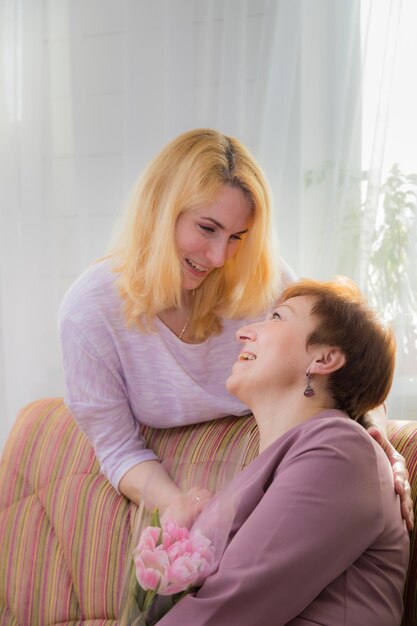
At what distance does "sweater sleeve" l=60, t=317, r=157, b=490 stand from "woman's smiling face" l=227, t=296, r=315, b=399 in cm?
41

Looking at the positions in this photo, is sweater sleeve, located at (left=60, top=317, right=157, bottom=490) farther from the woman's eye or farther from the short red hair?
the short red hair

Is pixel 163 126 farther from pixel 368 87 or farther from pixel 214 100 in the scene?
pixel 368 87

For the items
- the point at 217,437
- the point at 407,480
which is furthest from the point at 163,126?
the point at 407,480

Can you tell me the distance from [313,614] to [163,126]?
1.69 meters

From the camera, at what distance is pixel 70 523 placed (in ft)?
6.74

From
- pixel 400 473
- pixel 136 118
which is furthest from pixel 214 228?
pixel 136 118

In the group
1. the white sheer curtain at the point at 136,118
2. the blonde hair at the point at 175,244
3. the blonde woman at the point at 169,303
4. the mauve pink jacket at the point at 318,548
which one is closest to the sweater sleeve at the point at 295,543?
the mauve pink jacket at the point at 318,548

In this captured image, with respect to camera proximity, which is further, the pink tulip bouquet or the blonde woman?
the blonde woman

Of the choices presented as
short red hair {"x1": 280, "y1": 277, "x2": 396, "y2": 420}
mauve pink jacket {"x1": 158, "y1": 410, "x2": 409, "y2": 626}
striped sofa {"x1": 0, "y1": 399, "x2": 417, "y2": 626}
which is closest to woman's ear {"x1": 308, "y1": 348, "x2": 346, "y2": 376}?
short red hair {"x1": 280, "y1": 277, "x2": 396, "y2": 420}

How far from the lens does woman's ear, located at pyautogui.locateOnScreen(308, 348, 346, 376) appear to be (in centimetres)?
164

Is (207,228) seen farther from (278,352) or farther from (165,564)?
(165,564)

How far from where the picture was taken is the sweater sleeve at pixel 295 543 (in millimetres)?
1384

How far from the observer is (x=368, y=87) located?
7.52 ft

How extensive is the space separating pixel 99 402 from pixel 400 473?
725 mm
